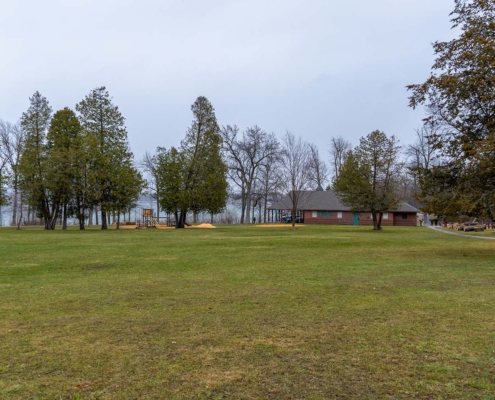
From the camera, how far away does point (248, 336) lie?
5.68m

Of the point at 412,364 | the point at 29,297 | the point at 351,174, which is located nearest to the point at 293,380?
the point at 412,364

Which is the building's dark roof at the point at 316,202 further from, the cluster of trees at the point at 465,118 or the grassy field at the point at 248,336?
the grassy field at the point at 248,336

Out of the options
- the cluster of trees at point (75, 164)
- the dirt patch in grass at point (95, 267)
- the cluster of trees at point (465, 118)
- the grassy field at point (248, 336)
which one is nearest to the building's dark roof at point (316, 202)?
the cluster of trees at point (75, 164)

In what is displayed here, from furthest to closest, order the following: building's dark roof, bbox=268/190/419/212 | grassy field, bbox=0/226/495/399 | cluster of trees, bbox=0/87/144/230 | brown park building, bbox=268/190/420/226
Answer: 1. building's dark roof, bbox=268/190/419/212
2. brown park building, bbox=268/190/420/226
3. cluster of trees, bbox=0/87/144/230
4. grassy field, bbox=0/226/495/399

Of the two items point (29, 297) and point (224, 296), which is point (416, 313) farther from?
point (29, 297)

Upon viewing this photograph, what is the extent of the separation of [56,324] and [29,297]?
257 centimetres

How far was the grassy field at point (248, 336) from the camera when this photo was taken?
406 cm

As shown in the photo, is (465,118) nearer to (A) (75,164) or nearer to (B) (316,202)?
(A) (75,164)

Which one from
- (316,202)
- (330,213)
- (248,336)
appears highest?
(316,202)

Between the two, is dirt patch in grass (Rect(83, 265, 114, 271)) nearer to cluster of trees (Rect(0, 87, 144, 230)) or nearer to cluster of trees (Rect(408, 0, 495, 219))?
cluster of trees (Rect(408, 0, 495, 219))

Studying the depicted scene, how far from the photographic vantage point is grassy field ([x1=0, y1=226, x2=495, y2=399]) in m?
4.06

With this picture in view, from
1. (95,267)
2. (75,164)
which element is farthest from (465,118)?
(75,164)

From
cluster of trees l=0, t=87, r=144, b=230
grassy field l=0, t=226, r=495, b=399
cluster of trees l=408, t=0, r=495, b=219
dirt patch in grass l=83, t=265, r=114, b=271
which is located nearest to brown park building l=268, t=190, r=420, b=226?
cluster of trees l=0, t=87, r=144, b=230

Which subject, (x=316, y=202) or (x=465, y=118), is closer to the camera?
(x=465, y=118)
